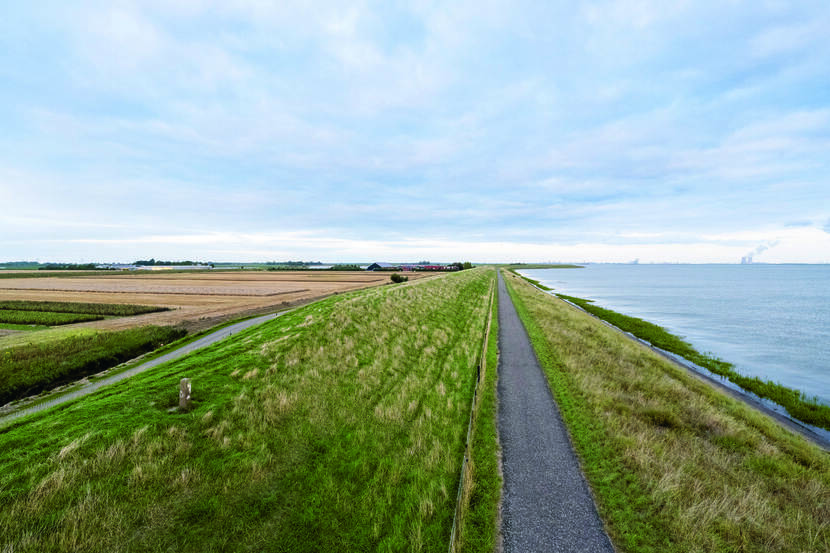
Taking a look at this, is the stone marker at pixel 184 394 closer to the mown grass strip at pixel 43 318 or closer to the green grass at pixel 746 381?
the green grass at pixel 746 381

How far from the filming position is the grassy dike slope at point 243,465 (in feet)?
23.2

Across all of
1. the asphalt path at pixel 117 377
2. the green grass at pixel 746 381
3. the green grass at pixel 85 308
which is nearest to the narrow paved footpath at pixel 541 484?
the green grass at pixel 746 381

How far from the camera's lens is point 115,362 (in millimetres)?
23953

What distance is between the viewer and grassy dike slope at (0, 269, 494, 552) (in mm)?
A: 7062

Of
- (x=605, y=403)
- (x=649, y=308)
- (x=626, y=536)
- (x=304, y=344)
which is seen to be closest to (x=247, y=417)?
(x=304, y=344)

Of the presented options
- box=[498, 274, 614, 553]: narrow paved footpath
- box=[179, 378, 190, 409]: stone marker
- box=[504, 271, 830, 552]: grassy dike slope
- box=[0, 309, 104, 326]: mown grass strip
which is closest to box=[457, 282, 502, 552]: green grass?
box=[498, 274, 614, 553]: narrow paved footpath

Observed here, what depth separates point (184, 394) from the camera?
1151 centimetres

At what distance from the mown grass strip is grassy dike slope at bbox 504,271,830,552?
5476cm

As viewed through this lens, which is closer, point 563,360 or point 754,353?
point 563,360

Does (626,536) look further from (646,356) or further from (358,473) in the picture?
(646,356)

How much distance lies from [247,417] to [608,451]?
13.2 m

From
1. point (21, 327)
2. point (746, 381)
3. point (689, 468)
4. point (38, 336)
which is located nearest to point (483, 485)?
point (689, 468)

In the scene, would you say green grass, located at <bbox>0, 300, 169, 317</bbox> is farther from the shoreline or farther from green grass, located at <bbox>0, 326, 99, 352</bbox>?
the shoreline

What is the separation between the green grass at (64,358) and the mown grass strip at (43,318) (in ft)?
49.8
